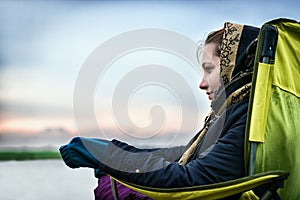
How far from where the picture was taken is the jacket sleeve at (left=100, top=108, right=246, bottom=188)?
4.53ft

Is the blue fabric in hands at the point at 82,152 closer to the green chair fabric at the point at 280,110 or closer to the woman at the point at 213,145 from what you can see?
the woman at the point at 213,145

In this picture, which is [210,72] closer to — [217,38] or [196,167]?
[217,38]

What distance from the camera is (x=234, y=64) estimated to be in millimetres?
1577

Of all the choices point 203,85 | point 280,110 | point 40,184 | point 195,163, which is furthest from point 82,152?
point 40,184

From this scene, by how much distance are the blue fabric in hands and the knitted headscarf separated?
0.30 m

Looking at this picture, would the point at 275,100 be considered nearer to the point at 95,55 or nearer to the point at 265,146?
the point at 265,146

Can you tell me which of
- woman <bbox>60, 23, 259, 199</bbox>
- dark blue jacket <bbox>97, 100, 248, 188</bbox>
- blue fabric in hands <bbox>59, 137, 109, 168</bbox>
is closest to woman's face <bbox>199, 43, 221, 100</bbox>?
woman <bbox>60, 23, 259, 199</bbox>

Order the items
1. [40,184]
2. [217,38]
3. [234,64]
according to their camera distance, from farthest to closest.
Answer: [40,184]
[217,38]
[234,64]

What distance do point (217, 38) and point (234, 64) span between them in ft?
0.50

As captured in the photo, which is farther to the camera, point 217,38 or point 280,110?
point 217,38

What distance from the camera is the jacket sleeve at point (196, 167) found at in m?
1.38

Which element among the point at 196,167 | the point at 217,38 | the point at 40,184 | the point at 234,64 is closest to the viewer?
the point at 196,167

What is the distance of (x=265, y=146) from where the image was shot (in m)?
1.39

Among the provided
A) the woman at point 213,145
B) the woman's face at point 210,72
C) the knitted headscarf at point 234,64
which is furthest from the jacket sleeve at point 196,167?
the woman's face at point 210,72
